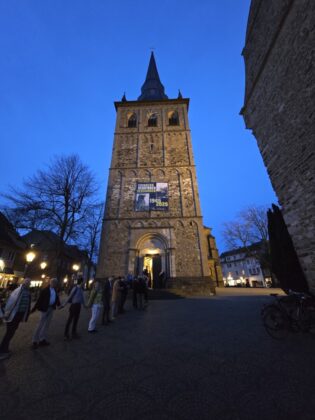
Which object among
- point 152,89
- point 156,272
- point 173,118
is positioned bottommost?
point 156,272

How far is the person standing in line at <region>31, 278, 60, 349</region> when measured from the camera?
13.6 feet

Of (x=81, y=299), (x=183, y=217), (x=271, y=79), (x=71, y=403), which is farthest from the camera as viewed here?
(x=183, y=217)

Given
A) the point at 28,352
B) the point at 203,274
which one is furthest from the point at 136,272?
the point at 28,352

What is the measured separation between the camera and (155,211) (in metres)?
16.7

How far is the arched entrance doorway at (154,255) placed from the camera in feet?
48.9

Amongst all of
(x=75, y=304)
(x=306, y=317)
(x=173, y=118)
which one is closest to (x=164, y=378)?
(x=75, y=304)

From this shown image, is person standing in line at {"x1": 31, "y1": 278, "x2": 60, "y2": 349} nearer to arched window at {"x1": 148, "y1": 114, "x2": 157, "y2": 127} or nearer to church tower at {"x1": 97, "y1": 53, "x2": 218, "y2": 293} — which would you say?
church tower at {"x1": 97, "y1": 53, "x2": 218, "y2": 293}

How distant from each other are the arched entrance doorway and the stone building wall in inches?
407

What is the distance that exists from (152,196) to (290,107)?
490 inches

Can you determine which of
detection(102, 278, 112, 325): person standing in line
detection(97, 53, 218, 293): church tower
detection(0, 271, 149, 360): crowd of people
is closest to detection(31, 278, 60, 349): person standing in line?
detection(0, 271, 149, 360): crowd of people

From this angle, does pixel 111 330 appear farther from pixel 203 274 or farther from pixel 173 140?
pixel 173 140

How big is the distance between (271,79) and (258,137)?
82.2 inches

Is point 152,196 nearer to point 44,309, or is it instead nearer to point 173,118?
point 173,118

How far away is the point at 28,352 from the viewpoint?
3.77 m
